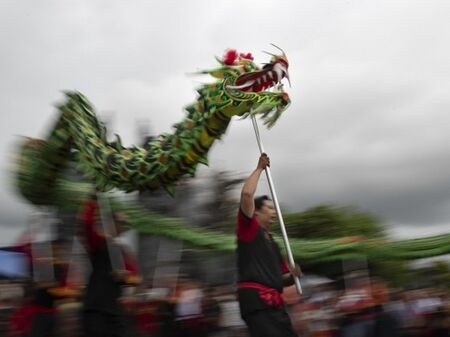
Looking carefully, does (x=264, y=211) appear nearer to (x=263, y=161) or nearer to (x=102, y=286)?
(x=263, y=161)

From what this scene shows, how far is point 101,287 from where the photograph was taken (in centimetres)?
448

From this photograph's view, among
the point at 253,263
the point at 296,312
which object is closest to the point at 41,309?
the point at 253,263

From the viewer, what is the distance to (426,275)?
28.0 ft

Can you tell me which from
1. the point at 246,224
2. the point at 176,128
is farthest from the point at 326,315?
the point at 246,224

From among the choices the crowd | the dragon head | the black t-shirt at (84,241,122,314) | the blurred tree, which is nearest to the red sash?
the black t-shirt at (84,241,122,314)

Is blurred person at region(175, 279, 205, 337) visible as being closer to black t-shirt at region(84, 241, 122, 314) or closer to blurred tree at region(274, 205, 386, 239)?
black t-shirt at region(84, 241, 122, 314)

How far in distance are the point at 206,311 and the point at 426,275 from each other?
10.6 ft

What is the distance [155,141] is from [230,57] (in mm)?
954

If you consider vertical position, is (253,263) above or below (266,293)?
above

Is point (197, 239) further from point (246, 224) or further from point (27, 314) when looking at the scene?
point (246, 224)

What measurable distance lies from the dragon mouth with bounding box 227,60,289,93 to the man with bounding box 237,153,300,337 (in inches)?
40.2

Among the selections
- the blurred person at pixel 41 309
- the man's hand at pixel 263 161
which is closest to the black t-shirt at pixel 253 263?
the man's hand at pixel 263 161

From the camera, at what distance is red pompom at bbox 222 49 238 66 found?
17.3 feet

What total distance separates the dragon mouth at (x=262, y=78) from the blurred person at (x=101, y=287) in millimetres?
1429
